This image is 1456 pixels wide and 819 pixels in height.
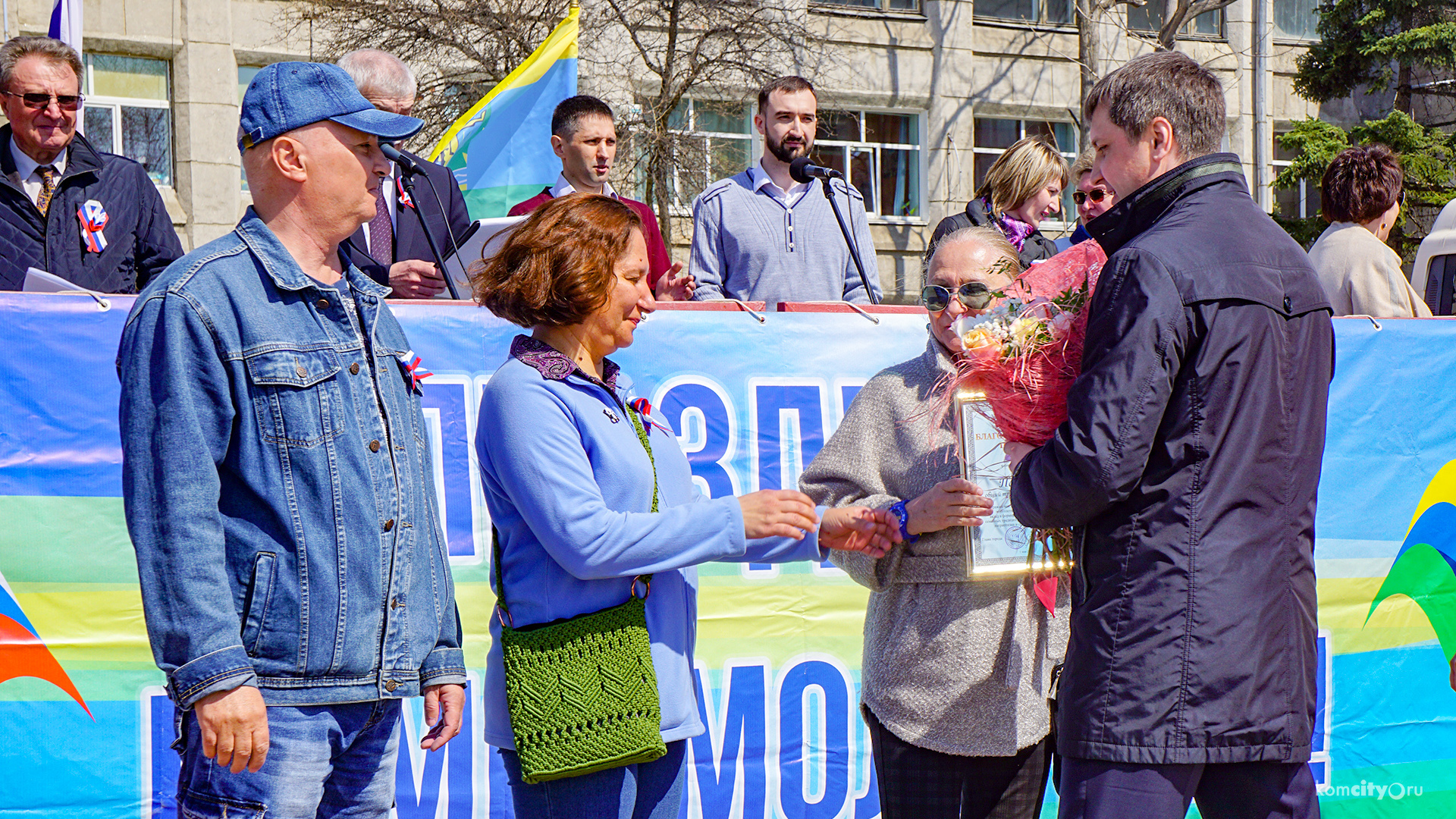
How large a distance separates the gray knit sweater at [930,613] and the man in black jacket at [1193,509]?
1.28ft

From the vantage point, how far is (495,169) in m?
6.05

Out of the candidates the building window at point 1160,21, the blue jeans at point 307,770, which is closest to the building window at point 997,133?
the building window at point 1160,21

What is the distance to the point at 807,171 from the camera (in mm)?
5398

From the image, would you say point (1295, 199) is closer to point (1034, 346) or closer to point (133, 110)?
point (133, 110)

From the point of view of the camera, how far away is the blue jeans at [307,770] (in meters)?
2.08

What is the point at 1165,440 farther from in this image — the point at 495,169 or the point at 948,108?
the point at 948,108

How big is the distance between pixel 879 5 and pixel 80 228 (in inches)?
816

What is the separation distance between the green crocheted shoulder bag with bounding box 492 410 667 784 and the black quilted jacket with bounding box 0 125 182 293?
260cm

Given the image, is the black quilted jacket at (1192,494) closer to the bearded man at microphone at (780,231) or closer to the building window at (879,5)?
the bearded man at microphone at (780,231)

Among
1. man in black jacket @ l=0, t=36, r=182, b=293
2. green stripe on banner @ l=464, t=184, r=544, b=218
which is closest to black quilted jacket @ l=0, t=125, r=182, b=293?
man in black jacket @ l=0, t=36, r=182, b=293

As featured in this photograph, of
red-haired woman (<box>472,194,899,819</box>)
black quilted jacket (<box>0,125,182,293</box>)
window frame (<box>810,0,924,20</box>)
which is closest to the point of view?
red-haired woman (<box>472,194,899,819</box>)

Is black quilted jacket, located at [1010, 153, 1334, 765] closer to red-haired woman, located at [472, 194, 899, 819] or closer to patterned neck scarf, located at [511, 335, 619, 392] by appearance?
red-haired woman, located at [472, 194, 899, 819]

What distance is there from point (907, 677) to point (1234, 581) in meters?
0.81

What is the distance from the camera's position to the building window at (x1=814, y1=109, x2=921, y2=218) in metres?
22.6
